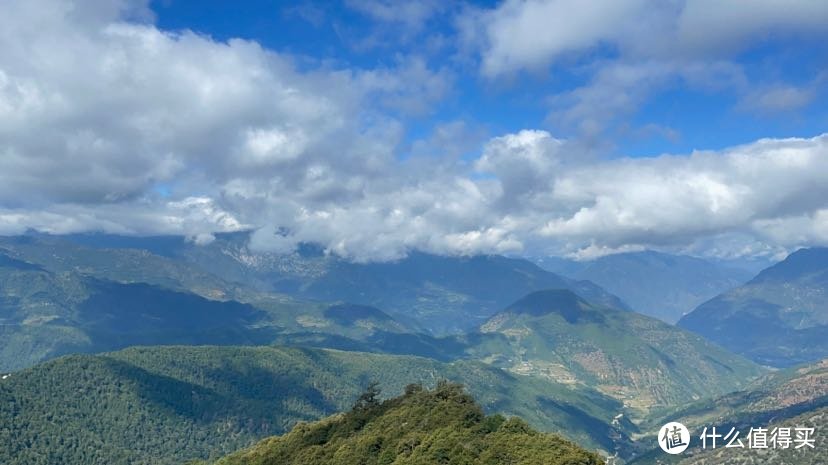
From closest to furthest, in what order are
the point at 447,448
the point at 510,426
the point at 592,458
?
the point at 592,458 → the point at 447,448 → the point at 510,426

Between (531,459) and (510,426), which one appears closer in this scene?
(531,459)

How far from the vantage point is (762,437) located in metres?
158

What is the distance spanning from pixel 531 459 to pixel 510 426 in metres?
36.3

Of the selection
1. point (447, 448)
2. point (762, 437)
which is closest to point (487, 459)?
point (447, 448)

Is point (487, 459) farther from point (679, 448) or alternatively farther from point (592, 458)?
point (679, 448)

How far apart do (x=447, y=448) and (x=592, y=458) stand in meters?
39.5

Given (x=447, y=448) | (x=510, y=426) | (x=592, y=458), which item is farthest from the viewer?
(x=510, y=426)

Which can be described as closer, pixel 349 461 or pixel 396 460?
pixel 396 460

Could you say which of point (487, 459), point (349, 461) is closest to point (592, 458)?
point (487, 459)

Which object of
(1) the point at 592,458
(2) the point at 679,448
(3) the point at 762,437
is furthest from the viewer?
(3) the point at 762,437

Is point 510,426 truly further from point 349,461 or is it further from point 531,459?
point 349,461

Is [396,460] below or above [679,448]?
below

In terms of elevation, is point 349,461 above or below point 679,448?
below

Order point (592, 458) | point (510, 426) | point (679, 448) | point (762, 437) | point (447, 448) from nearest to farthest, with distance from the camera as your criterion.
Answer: point (679, 448) < point (592, 458) < point (762, 437) < point (447, 448) < point (510, 426)
